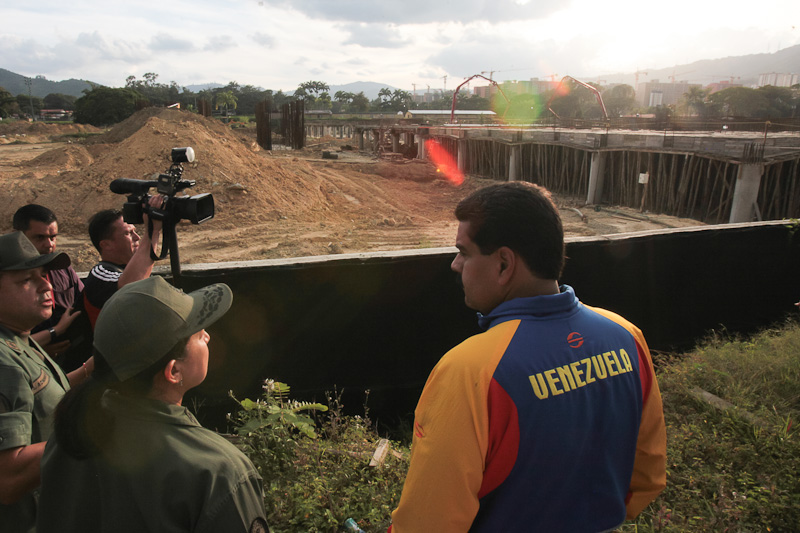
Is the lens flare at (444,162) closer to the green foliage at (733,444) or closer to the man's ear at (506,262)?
the green foliage at (733,444)

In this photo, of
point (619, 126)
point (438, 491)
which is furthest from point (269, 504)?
point (619, 126)

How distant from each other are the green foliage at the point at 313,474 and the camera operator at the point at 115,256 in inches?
41.0

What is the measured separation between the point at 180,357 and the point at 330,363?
296cm

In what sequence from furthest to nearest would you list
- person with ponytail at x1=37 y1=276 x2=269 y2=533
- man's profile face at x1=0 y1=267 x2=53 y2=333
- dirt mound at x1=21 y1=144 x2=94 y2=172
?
dirt mound at x1=21 y1=144 x2=94 y2=172
man's profile face at x1=0 y1=267 x2=53 y2=333
person with ponytail at x1=37 y1=276 x2=269 y2=533

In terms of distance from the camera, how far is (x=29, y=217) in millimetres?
3492

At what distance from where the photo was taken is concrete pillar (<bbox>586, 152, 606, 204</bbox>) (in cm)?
2072

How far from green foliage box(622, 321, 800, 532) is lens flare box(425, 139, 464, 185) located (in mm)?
24863

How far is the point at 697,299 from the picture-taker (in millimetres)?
5504

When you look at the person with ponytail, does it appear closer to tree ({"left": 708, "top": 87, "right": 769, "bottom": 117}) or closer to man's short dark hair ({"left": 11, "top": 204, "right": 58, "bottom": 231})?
man's short dark hair ({"left": 11, "top": 204, "right": 58, "bottom": 231})

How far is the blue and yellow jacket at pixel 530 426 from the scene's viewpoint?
1252mm

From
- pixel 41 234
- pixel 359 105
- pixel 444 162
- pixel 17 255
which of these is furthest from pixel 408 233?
pixel 359 105

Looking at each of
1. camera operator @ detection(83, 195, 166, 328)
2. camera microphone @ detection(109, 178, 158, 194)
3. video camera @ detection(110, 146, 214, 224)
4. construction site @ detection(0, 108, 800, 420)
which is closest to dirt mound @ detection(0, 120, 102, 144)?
construction site @ detection(0, 108, 800, 420)

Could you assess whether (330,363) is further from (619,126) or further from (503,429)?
(619,126)

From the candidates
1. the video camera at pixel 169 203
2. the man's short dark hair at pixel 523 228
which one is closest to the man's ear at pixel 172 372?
the man's short dark hair at pixel 523 228
